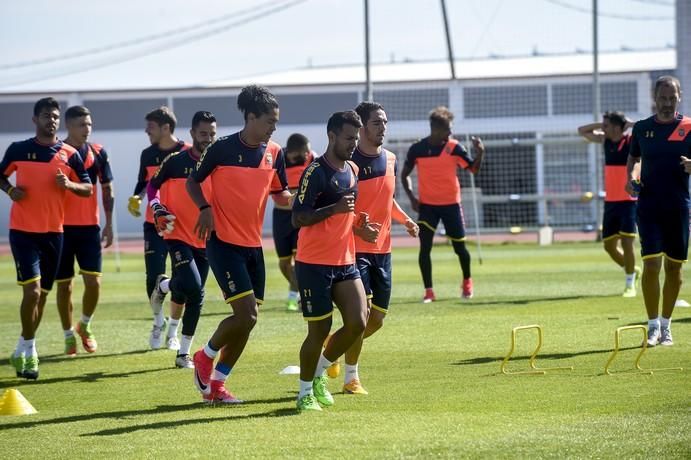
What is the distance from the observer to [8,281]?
87.6 ft

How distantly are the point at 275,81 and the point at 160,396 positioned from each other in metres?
Result: 39.7

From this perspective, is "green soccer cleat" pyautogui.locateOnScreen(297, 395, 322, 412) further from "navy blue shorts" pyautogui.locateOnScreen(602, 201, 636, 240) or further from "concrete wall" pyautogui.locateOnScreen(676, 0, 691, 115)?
"concrete wall" pyautogui.locateOnScreen(676, 0, 691, 115)

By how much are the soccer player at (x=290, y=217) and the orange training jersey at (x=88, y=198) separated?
3853mm

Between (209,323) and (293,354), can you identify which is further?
(209,323)

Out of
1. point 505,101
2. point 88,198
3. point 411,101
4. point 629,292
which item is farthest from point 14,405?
point 505,101

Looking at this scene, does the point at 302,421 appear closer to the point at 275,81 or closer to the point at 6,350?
the point at 6,350

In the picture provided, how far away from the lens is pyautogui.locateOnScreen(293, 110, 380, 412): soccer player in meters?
8.98

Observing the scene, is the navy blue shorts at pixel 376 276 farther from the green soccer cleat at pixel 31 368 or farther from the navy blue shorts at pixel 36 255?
the navy blue shorts at pixel 36 255

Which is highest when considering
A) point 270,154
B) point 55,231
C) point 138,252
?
point 270,154

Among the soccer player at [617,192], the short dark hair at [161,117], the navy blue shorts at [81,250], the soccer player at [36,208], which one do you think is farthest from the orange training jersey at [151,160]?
the soccer player at [617,192]

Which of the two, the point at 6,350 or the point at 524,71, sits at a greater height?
the point at 524,71

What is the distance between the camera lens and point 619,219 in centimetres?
1714

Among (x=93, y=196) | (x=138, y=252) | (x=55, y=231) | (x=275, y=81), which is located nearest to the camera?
(x=55, y=231)

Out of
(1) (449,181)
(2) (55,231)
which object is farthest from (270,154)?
(1) (449,181)
